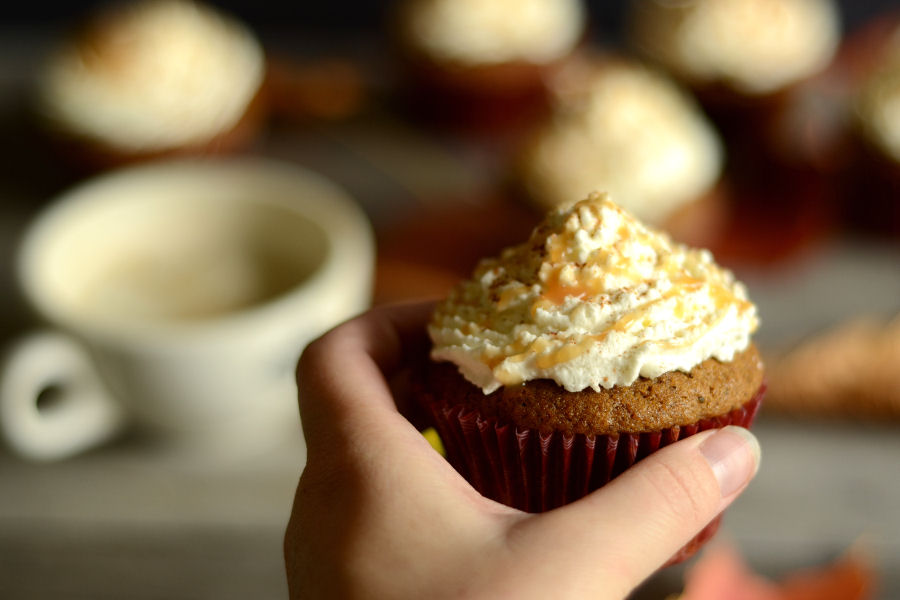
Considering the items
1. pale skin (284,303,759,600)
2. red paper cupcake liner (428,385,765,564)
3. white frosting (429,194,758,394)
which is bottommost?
red paper cupcake liner (428,385,765,564)

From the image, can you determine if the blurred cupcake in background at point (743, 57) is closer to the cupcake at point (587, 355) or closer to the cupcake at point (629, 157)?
the cupcake at point (629, 157)

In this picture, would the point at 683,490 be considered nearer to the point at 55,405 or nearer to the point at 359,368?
the point at 359,368

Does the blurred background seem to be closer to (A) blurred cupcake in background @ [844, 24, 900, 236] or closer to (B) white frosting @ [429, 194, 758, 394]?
(A) blurred cupcake in background @ [844, 24, 900, 236]

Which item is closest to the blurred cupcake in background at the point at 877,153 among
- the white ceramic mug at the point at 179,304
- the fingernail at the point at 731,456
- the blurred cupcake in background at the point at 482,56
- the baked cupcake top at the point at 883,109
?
the baked cupcake top at the point at 883,109

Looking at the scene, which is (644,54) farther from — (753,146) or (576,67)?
(753,146)

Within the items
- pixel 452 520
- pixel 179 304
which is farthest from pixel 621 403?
pixel 179 304

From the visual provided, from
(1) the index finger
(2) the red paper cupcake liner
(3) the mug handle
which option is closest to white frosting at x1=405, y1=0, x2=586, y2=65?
(3) the mug handle

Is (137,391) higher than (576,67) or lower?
lower

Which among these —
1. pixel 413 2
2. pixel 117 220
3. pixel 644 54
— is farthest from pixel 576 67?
pixel 117 220
